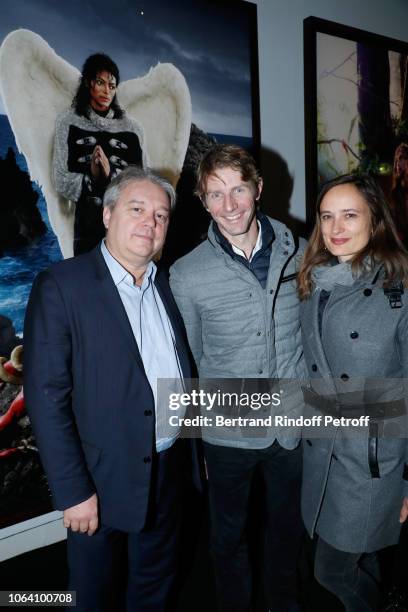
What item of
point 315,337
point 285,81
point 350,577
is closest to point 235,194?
point 315,337

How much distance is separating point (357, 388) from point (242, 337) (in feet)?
1.47

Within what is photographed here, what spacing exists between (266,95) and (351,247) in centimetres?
173

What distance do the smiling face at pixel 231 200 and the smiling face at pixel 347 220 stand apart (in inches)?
11.8

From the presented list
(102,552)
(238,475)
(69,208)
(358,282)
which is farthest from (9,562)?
(358,282)

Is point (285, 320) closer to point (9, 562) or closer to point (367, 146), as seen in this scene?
point (9, 562)

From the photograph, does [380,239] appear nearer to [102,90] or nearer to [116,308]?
[116,308]

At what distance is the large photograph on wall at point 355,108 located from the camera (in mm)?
2863

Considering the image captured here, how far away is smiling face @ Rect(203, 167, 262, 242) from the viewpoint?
1.58 meters

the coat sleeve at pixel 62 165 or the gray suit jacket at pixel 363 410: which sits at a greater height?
the coat sleeve at pixel 62 165

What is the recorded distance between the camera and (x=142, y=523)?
1.41m

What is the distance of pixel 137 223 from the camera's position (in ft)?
4.74

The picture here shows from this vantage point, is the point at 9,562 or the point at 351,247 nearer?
the point at 351,247

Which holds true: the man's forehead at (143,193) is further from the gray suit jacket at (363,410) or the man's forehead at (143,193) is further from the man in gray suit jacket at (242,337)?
the gray suit jacket at (363,410)

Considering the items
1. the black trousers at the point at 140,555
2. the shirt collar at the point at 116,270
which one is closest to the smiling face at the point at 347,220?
the shirt collar at the point at 116,270
